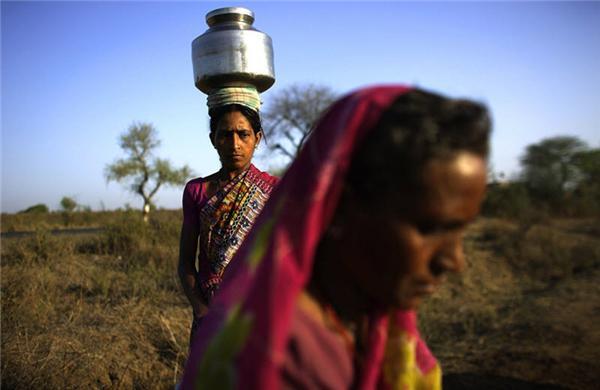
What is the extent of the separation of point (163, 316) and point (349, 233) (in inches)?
182

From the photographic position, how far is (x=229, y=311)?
0.85 metres

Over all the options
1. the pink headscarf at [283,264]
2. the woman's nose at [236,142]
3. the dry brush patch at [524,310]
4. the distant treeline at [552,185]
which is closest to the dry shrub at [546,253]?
the dry brush patch at [524,310]

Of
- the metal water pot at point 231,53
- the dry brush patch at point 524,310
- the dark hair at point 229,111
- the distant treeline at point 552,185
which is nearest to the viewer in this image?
the metal water pot at point 231,53

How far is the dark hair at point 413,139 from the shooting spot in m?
0.82

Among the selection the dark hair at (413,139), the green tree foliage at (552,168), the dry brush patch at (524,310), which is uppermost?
the green tree foliage at (552,168)

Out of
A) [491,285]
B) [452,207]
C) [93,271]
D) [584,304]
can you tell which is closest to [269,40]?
[452,207]

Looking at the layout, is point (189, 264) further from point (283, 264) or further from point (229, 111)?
point (283, 264)

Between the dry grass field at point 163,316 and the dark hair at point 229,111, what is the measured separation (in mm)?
2425

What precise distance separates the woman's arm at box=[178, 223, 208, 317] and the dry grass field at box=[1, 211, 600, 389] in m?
1.71

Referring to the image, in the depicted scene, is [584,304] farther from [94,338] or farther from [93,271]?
[93,271]

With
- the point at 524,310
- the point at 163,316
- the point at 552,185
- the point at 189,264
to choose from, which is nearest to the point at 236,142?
the point at 189,264

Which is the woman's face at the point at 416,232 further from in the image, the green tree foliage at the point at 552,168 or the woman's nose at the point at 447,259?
the green tree foliage at the point at 552,168

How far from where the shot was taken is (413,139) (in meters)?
0.82

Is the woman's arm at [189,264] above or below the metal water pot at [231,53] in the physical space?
below
